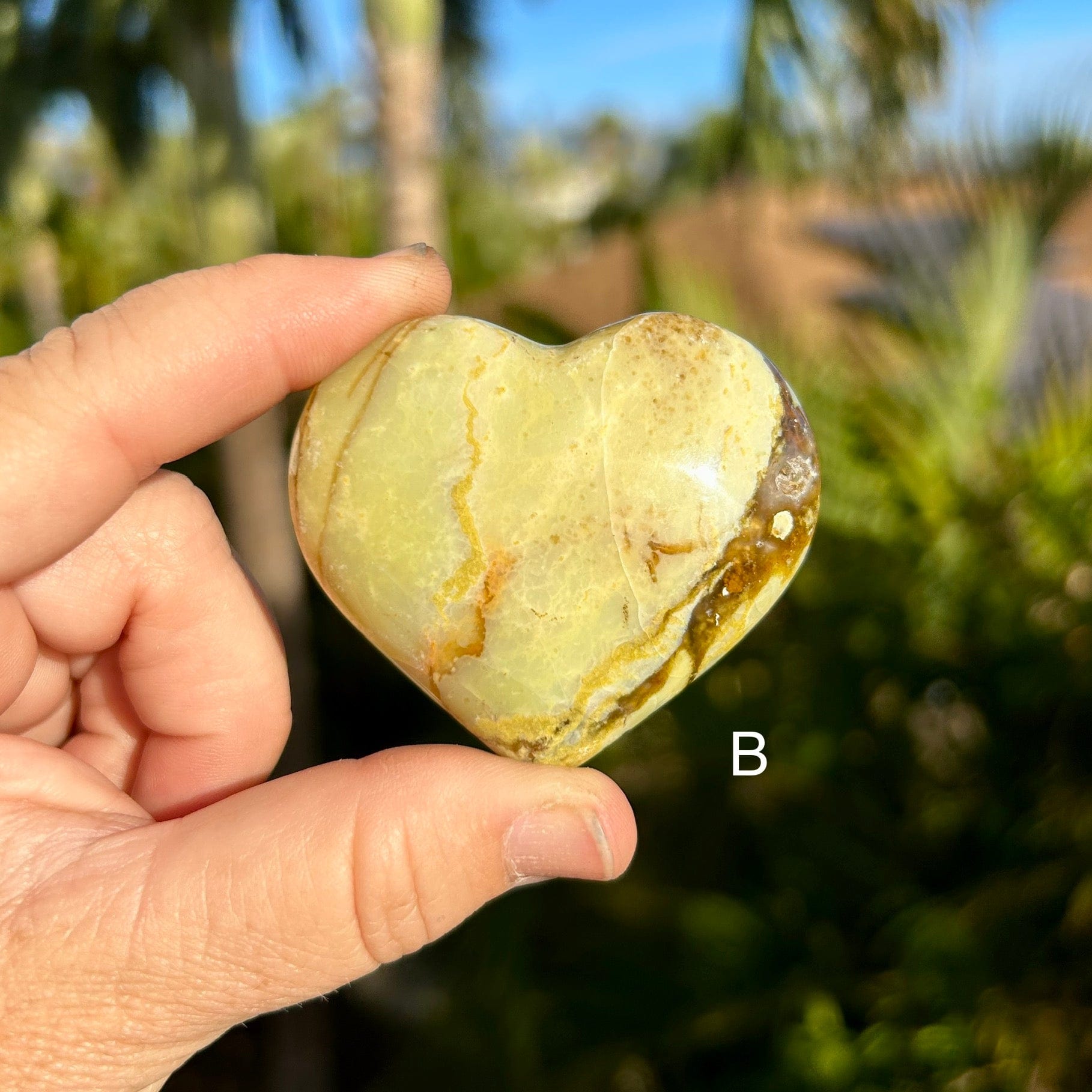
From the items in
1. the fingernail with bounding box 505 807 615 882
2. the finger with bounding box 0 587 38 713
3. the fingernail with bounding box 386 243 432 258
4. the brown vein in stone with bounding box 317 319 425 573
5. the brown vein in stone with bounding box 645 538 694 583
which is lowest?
the fingernail with bounding box 505 807 615 882

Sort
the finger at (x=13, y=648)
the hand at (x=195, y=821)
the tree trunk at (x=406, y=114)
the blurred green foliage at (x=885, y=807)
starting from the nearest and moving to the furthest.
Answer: the hand at (x=195, y=821)
the finger at (x=13, y=648)
the blurred green foliage at (x=885, y=807)
the tree trunk at (x=406, y=114)

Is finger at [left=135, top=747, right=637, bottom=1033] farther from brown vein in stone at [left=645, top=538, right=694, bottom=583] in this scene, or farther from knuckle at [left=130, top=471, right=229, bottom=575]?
knuckle at [left=130, top=471, right=229, bottom=575]

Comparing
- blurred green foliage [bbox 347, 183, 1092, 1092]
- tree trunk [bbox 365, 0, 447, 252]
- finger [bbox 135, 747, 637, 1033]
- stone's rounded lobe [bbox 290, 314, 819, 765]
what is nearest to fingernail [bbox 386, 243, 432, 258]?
stone's rounded lobe [bbox 290, 314, 819, 765]

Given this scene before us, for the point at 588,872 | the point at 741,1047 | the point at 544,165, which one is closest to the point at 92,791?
the point at 588,872

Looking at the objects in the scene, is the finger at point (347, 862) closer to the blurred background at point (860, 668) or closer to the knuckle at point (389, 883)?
the knuckle at point (389, 883)

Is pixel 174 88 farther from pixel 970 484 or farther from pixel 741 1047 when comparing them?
pixel 741 1047

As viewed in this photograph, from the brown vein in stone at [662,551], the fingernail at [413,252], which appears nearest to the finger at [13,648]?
the fingernail at [413,252]

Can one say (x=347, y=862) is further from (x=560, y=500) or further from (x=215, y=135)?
(x=215, y=135)
